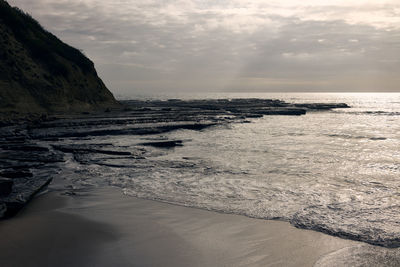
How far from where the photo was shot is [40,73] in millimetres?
36750

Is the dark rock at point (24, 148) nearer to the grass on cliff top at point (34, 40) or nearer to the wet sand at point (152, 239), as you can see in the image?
the wet sand at point (152, 239)

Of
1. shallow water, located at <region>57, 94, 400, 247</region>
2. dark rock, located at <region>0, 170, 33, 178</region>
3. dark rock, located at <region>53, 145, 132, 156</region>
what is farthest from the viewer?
dark rock, located at <region>53, 145, 132, 156</region>

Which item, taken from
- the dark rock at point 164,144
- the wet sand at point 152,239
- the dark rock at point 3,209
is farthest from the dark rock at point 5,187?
the dark rock at point 164,144

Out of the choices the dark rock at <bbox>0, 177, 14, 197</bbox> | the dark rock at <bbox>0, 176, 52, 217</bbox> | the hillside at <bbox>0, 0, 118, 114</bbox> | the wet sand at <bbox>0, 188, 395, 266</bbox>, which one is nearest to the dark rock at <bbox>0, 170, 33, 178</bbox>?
the dark rock at <bbox>0, 176, 52, 217</bbox>

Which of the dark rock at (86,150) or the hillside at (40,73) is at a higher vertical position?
the hillside at (40,73)

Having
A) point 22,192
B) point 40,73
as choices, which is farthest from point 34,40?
point 22,192

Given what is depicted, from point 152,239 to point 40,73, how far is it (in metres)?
37.5

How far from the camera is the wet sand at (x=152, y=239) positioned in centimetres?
490

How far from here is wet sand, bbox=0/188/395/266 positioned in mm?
4898

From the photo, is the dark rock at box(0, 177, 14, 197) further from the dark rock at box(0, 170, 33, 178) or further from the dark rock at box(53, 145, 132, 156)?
Answer: the dark rock at box(53, 145, 132, 156)

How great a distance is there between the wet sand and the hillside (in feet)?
86.1

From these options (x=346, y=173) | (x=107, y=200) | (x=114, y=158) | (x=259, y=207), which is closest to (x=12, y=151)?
(x=114, y=158)

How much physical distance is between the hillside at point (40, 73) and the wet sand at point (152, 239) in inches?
1033

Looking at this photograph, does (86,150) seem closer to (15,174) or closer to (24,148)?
(24,148)
